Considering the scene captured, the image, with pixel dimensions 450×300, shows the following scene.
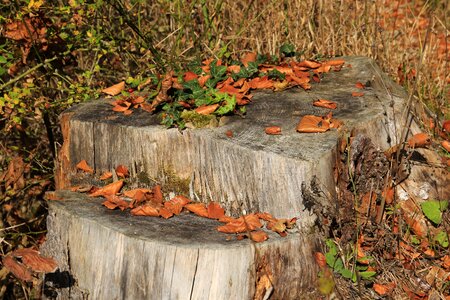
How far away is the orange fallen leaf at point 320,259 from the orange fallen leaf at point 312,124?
23.2 inches

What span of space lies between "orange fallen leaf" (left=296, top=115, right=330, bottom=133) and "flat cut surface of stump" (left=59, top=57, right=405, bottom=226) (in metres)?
0.03

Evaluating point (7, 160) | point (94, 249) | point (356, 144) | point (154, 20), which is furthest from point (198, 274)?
point (154, 20)

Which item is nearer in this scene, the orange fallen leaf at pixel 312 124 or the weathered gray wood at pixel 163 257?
the weathered gray wood at pixel 163 257

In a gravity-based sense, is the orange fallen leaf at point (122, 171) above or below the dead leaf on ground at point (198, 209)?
above

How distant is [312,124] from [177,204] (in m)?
0.76

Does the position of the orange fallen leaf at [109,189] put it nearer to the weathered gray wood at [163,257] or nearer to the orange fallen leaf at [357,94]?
the weathered gray wood at [163,257]

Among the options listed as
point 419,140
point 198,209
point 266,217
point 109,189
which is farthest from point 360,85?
point 109,189

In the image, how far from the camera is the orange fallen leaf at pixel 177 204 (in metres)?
3.09

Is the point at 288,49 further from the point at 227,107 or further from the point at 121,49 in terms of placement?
the point at 121,49

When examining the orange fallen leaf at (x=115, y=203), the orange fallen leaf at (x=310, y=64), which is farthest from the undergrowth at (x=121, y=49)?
the orange fallen leaf at (x=115, y=203)

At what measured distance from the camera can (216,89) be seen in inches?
136

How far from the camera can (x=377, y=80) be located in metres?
3.83

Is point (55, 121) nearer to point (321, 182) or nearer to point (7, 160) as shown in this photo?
point (7, 160)

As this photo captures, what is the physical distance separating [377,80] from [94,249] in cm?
194
